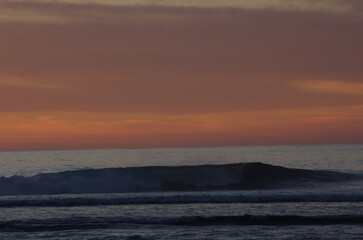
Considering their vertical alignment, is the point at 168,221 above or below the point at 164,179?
below

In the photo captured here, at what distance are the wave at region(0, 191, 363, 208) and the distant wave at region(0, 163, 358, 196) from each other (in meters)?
8.05

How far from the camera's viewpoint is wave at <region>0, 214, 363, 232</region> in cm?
2097

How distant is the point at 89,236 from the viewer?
1895 centimetres

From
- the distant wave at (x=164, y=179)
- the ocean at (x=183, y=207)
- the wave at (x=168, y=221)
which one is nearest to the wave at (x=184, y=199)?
the ocean at (x=183, y=207)

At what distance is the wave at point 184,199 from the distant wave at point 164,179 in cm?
805

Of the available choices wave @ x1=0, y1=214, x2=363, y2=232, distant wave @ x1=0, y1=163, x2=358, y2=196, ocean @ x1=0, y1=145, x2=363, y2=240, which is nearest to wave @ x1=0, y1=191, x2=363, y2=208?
ocean @ x1=0, y1=145, x2=363, y2=240

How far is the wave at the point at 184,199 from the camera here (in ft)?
91.8

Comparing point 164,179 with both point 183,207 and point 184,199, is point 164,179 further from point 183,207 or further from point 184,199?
point 183,207

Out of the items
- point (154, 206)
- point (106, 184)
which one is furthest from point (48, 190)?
point (154, 206)

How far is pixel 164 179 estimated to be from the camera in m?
41.4

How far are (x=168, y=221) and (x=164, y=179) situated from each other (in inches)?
761

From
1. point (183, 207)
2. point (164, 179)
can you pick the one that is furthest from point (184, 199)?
point (164, 179)

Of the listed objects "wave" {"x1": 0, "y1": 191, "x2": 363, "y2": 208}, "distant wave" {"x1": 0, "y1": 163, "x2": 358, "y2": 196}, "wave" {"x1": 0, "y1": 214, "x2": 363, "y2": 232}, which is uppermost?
"distant wave" {"x1": 0, "y1": 163, "x2": 358, "y2": 196}

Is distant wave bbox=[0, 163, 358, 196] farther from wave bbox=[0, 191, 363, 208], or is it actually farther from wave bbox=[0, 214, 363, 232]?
wave bbox=[0, 214, 363, 232]
